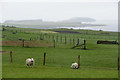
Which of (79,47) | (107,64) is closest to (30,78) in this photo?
(107,64)

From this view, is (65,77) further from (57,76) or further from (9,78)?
(9,78)

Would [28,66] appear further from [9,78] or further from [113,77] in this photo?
[113,77]

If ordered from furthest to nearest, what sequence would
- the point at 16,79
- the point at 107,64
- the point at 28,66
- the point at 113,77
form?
1. the point at 107,64
2. the point at 28,66
3. the point at 113,77
4. the point at 16,79

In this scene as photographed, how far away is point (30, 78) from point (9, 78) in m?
1.20

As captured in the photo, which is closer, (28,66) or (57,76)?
(57,76)

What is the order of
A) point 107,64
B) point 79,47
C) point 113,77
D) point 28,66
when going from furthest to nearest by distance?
point 79,47
point 107,64
point 28,66
point 113,77

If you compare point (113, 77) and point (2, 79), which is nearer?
point (2, 79)

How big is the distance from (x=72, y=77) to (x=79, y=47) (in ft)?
96.6

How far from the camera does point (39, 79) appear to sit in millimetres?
14914

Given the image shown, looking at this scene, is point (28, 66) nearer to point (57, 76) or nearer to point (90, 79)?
point (57, 76)

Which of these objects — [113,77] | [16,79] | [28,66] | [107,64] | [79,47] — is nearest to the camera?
[16,79]

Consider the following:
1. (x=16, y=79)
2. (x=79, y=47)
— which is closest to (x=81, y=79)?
(x=16, y=79)

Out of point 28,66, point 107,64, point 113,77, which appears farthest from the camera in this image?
point 107,64

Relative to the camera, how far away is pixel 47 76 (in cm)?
1553
